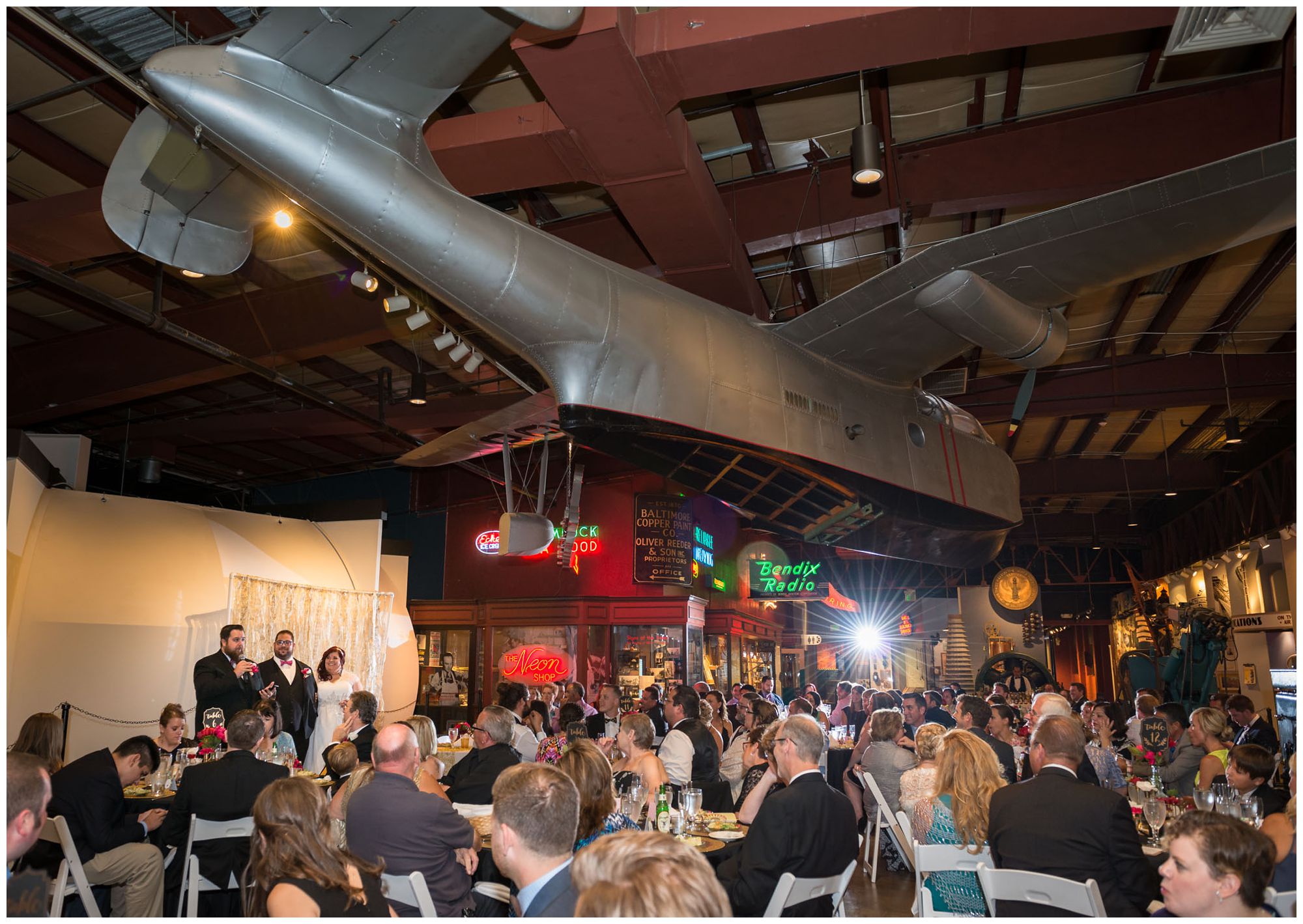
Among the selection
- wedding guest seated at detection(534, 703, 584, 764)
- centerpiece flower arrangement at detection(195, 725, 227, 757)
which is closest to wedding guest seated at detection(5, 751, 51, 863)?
A: wedding guest seated at detection(534, 703, 584, 764)

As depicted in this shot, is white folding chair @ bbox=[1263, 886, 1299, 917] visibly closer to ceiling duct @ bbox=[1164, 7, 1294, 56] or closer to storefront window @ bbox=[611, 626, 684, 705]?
ceiling duct @ bbox=[1164, 7, 1294, 56]

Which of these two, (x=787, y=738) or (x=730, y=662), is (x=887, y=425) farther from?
(x=730, y=662)

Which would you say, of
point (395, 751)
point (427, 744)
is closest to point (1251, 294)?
point (427, 744)

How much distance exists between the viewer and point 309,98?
365cm

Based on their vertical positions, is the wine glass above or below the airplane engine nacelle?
below

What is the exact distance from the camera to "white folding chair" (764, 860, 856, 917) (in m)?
3.51

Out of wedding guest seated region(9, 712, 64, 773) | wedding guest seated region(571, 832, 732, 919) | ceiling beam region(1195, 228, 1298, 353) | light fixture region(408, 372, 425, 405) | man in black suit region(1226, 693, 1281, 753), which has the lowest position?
man in black suit region(1226, 693, 1281, 753)

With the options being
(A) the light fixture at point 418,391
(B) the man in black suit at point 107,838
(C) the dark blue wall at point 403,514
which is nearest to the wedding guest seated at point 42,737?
(B) the man in black suit at point 107,838

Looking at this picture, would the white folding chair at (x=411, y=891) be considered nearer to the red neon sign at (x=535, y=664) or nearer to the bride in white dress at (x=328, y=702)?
the bride in white dress at (x=328, y=702)

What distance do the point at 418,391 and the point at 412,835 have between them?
9.04 m

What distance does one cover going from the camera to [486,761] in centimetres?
547

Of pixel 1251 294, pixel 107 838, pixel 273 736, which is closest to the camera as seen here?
pixel 107 838

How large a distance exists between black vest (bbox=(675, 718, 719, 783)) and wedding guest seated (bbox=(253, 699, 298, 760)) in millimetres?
3131

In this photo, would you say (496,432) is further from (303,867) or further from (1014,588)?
(1014,588)
